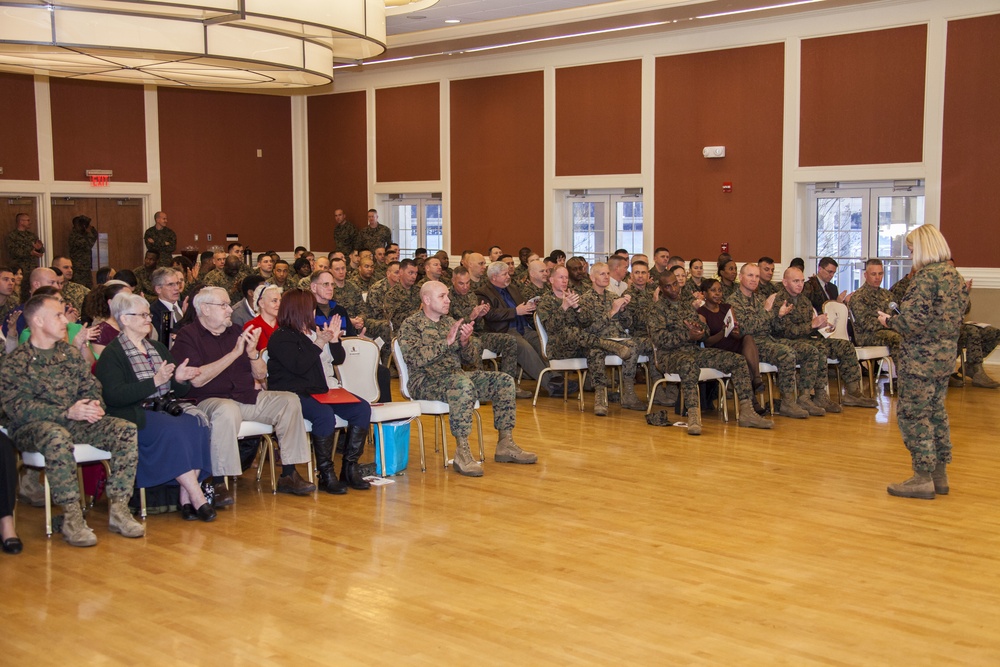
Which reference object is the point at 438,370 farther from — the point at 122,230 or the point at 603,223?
the point at 122,230

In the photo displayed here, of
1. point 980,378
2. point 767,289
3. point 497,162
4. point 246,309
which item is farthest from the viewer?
point 497,162

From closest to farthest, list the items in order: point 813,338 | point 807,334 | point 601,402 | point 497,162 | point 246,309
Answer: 1. point 246,309
2. point 601,402
3. point 807,334
4. point 813,338
5. point 497,162

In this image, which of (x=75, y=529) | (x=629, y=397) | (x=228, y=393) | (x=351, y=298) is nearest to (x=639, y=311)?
(x=629, y=397)

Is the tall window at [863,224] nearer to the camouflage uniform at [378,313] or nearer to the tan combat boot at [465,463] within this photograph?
the camouflage uniform at [378,313]

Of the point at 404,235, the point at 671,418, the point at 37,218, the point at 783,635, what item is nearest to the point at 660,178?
the point at 404,235

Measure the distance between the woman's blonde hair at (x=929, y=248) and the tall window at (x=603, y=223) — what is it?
9.21 m

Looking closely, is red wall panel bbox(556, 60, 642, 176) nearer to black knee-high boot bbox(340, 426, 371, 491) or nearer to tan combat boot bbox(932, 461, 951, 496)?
tan combat boot bbox(932, 461, 951, 496)

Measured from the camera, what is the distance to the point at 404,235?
1873 centimetres

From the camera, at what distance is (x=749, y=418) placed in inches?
345

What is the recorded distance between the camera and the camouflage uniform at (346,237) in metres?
18.5

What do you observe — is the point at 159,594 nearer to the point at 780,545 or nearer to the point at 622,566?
the point at 622,566

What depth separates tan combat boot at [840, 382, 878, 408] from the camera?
9.64m

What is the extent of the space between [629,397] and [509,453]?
2507 millimetres

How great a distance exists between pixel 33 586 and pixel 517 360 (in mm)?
6088
